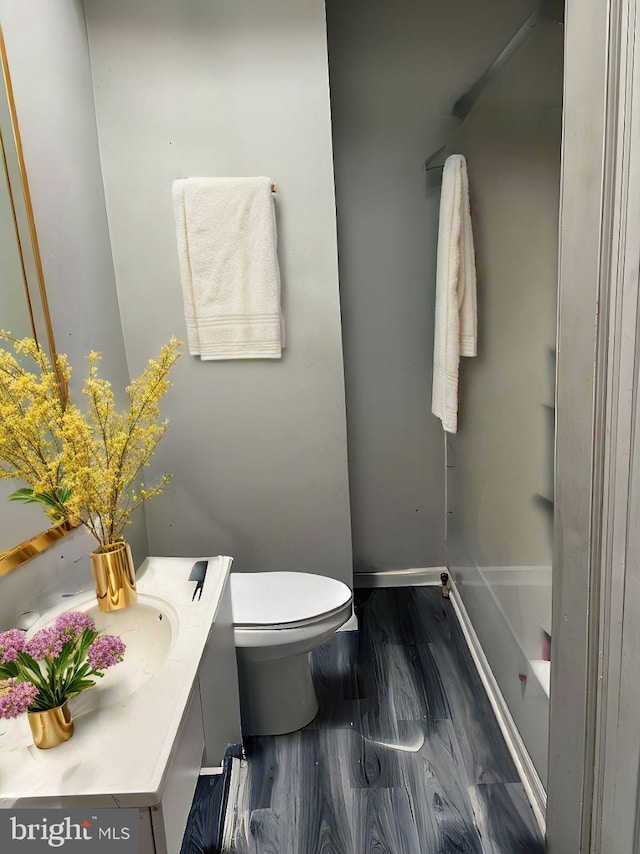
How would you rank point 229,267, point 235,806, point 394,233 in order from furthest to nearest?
point 394,233, point 229,267, point 235,806

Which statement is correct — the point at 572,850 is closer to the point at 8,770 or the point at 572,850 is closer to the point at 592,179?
the point at 8,770

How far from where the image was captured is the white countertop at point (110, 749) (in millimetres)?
678

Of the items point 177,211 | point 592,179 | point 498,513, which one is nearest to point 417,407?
point 498,513

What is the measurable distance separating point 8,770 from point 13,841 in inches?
3.4

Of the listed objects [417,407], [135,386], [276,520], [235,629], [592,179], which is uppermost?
[592,179]

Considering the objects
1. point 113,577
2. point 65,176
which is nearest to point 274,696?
point 113,577

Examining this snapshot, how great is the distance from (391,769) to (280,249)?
1.69m

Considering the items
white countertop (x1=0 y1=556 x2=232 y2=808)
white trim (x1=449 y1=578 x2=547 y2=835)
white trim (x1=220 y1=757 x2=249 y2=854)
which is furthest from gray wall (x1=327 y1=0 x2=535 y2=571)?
white countertop (x1=0 y1=556 x2=232 y2=808)

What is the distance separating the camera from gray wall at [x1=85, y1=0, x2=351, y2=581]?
1619 millimetres

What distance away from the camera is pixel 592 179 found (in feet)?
2.44

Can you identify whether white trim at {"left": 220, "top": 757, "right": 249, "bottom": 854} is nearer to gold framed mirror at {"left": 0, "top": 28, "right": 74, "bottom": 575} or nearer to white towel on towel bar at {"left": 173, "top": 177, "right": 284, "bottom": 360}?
gold framed mirror at {"left": 0, "top": 28, "right": 74, "bottom": 575}

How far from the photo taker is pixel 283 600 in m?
1.56

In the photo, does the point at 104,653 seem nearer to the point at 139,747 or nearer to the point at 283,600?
the point at 139,747

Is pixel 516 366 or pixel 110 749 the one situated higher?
pixel 516 366
